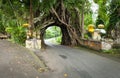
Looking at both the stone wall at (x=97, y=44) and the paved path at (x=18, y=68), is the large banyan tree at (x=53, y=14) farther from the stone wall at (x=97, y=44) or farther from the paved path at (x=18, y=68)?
the paved path at (x=18, y=68)

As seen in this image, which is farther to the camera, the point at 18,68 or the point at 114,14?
the point at 114,14

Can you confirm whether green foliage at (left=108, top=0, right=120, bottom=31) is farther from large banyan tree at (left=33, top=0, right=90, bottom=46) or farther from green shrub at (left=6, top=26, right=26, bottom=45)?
green shrub at (left=6, top=26, right=26, bottom=45)

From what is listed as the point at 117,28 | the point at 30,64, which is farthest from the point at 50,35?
the point at 30,64

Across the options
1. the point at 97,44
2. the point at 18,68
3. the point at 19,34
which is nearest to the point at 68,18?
the point at 19,34

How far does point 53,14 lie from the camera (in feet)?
59.7

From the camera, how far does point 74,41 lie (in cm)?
2008

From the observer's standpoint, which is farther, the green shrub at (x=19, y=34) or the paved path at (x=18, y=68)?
the green shrub at (x=19, y=34)

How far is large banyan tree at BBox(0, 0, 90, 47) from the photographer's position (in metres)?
15.7

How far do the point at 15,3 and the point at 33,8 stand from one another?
2.60 meters

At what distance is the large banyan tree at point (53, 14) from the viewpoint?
618 inches

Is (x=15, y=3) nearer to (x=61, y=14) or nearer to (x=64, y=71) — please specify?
(x=61, y=14)

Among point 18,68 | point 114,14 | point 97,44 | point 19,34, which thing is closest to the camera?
point 18,68

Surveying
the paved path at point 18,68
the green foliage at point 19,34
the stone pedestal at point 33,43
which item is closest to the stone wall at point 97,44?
the stone pedestal at point 33,43

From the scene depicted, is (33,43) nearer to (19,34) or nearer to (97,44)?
(19,34)
